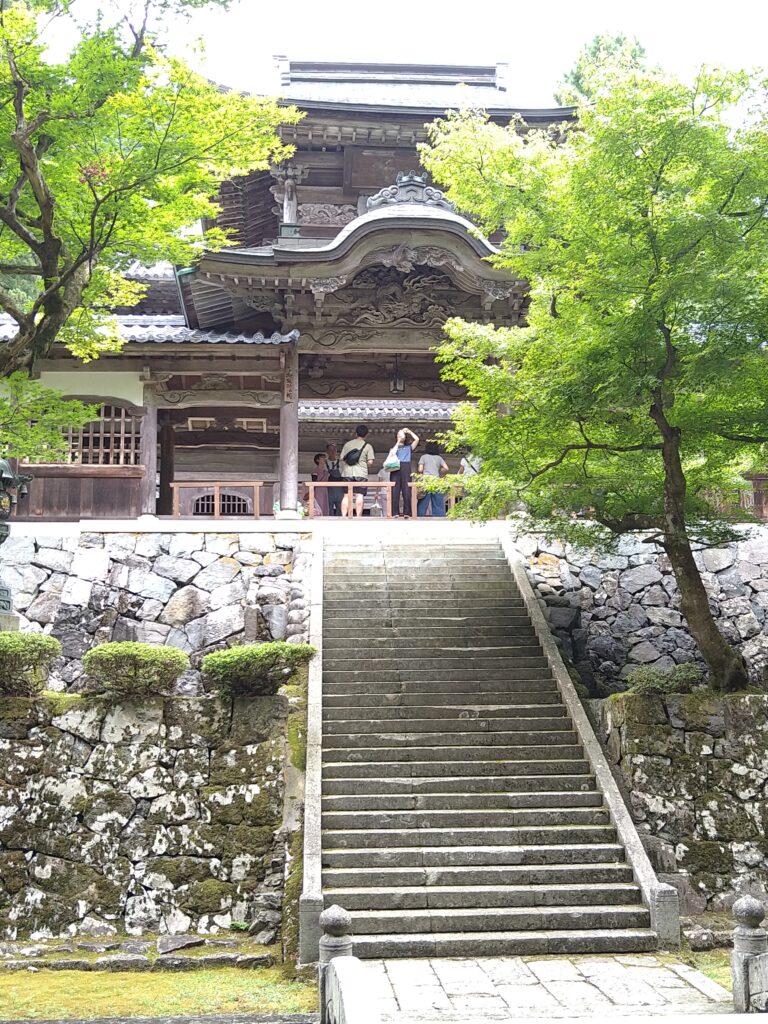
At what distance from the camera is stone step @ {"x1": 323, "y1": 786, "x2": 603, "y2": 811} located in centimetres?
1075

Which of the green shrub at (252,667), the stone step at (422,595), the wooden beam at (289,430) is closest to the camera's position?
the green shrub at (252,667)

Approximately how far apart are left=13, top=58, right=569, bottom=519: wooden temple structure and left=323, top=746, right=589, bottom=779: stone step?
637 centimetres

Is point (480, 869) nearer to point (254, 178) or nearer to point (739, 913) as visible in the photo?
point (739, 913)

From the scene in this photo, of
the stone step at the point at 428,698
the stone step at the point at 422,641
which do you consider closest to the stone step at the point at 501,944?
the stone step at the point at 428,698

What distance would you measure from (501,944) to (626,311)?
21.9 ft

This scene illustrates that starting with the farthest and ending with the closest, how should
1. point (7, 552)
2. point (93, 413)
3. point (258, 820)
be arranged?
point (7, 552) → point (93, 413) → point (258, 820)

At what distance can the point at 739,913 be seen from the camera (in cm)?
763

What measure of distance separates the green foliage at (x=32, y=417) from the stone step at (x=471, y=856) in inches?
253

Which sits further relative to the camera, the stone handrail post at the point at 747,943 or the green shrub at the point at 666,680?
the green shrub at the point at 666,680

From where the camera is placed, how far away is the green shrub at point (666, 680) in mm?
11570

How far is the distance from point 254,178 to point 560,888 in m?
16.9

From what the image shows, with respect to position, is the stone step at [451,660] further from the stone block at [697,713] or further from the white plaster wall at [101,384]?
the white plaster wall at [101,384]

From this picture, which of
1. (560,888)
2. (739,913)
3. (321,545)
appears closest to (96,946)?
(560,888)

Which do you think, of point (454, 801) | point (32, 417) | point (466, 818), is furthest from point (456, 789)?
point (32, 417)
